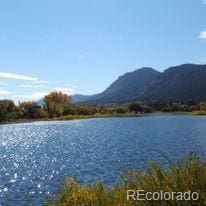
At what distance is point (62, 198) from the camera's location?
1353 cm

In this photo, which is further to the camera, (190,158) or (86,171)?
(86,171)

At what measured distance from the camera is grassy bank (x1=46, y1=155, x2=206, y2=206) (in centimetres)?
1123

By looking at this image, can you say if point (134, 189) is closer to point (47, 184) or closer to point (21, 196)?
point (21, 196)

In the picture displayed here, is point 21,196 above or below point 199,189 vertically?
below

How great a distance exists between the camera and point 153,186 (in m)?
11.8

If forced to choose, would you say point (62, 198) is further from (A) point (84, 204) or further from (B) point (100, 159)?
(B) point (100, 159)

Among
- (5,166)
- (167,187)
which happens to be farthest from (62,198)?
(5,166)

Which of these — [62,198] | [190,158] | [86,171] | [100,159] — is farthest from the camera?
[100,159]

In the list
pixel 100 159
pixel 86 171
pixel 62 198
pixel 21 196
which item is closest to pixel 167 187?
pixel 62 198

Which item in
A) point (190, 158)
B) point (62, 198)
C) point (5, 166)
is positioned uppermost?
point (190, 158)

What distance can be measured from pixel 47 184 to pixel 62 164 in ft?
57.0

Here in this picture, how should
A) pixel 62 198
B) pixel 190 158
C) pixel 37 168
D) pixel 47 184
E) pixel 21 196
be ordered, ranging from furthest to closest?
pixel 37 168 → pixel 47 184 → pixel 21 196 → pixel 62 198 → pixel 190 158

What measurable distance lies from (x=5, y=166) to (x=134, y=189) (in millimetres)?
50461

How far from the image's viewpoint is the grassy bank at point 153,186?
36.8 feet
